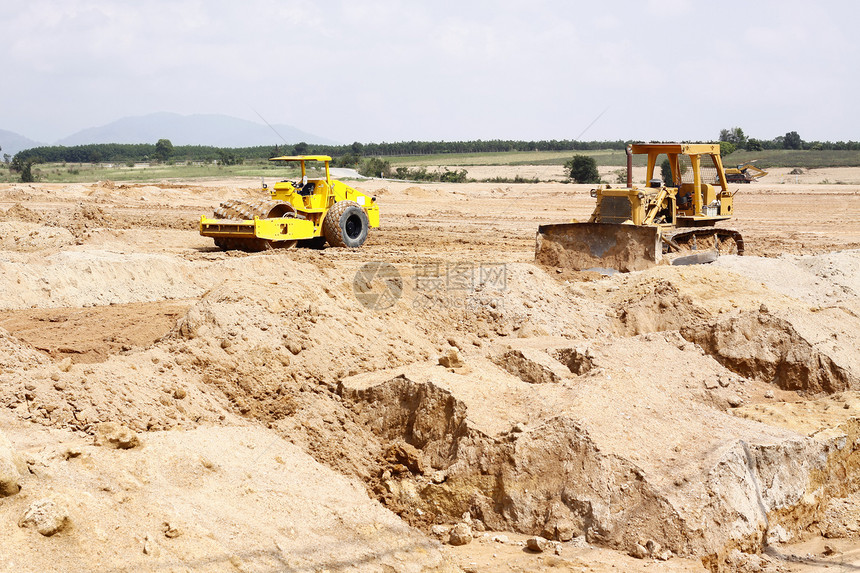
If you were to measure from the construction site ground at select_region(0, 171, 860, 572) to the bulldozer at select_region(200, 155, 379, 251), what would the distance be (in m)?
3.19

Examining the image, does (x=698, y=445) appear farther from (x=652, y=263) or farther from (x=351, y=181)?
(x=351, y=181)

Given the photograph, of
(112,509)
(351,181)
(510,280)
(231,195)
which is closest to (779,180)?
(351,181)

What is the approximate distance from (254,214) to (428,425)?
874cm

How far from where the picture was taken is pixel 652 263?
43.8 ft

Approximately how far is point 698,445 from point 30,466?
483 cm

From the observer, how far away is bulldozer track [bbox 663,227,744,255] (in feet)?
46.4

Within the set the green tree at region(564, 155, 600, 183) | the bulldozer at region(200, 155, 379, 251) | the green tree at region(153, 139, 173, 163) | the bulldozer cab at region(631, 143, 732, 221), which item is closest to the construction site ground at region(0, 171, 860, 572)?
the bulldozer at region(200, 155, 379, 251)

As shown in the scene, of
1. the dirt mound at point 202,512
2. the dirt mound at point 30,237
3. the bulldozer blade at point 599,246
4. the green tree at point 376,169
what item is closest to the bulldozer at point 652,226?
the bulldozer blade at point 599,246

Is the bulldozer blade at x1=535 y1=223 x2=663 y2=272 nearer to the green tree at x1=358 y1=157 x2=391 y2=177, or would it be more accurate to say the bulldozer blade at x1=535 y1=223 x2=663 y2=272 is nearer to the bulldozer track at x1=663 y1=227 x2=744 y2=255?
the bulldozer track at x1=663 y1=227 x2=744 y2=255

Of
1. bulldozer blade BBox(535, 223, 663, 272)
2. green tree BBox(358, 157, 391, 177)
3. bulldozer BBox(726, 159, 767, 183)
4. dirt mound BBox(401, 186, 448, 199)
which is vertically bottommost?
bulldozer blade BBox(535, 223, 663, 272)

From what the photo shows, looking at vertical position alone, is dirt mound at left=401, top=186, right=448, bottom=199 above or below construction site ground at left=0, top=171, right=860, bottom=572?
above

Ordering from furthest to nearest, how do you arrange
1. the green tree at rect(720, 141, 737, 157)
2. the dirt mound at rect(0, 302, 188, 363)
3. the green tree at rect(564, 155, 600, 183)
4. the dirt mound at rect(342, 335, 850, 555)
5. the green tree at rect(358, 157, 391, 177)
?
the green tree at rect(358, 157, 391, 177) → the green tree at rect(564, 155, 600, 183) → the green tree at rect(720, 141, 737, 157) → the dirt mound at rect(0, 302, 188, 363) → the dirt mound at rect(342, 335, 850, 555)

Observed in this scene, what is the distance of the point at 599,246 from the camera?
45.4ft

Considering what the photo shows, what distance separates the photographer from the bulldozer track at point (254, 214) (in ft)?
49.2
